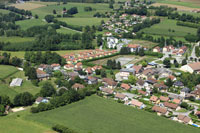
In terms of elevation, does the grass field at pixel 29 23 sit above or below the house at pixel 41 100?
above

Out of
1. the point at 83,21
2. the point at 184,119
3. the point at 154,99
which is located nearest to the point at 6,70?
the point at 154,99

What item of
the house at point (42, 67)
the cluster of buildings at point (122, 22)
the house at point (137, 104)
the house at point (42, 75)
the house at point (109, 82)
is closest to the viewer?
the house at point (137, 104)

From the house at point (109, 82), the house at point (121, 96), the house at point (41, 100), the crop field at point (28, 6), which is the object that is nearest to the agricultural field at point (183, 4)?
the crop field at point (28, 6)

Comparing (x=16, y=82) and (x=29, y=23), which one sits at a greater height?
(x=29, y=23)

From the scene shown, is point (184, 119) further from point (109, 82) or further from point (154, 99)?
point (109, 82)

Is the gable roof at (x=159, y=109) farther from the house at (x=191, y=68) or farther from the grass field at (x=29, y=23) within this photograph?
the grass field at (x=29, y=23)
